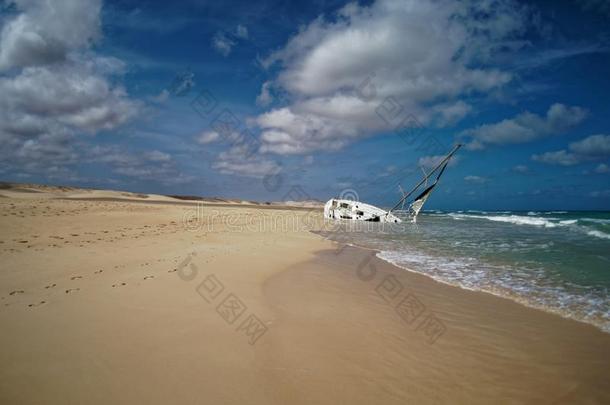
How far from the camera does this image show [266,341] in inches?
166

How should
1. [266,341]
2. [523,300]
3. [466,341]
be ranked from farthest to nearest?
1. [523,300]
2. [466,341]
3. [266,341]

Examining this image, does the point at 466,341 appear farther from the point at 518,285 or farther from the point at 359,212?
the point at 359,212

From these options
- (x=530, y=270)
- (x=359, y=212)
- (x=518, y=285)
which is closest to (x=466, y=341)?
(x=518, y=285)

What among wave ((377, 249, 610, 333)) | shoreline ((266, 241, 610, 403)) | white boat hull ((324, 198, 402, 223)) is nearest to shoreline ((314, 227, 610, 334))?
wave ((377, 249, 610, 333))

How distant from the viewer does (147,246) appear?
407 inches

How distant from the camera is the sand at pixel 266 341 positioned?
123 inches

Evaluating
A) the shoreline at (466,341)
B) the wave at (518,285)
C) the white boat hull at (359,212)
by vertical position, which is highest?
the white boat hull at (359,212)

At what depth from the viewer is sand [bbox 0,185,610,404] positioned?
3135 mm

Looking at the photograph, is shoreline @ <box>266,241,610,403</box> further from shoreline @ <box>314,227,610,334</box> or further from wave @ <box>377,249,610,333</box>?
wave @ <box>377,249,610,333</box>

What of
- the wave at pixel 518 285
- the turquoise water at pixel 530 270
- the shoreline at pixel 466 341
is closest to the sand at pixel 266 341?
the shoreline at pixel 466 341

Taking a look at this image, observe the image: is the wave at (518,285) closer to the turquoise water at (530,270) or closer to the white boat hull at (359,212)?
the turquoise water at (530,270)

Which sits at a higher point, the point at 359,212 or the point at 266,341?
the point at 359,212

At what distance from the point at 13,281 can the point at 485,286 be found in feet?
34.2

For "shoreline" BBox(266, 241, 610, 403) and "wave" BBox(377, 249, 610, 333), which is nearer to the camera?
"shoreline" BBox(266, 241, 610, 403)
